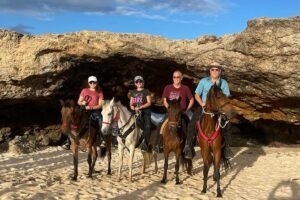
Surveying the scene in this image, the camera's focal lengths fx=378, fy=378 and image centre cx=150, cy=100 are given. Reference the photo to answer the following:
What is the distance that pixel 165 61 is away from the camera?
643 inches

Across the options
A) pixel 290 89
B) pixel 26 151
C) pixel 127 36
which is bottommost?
pixel 26 151

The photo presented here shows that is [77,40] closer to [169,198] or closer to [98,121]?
[98,121]

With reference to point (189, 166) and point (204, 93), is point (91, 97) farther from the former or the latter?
point (189, 166)

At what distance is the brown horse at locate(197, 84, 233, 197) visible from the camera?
852 cm

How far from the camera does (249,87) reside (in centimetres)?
1597

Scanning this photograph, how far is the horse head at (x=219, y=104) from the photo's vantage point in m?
8.29

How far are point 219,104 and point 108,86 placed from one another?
11.6 m

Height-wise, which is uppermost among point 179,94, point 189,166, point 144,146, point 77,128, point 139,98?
point 179,94

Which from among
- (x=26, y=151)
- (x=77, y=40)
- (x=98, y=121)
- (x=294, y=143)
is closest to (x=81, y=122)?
(x=98, y=121)

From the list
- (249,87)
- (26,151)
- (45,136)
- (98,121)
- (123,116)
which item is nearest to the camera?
(123,116)

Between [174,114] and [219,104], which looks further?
[174,114]

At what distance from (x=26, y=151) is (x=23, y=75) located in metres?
Answer: 3.69

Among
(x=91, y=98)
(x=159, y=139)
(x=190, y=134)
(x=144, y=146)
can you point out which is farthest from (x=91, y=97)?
(x=190, y=134)

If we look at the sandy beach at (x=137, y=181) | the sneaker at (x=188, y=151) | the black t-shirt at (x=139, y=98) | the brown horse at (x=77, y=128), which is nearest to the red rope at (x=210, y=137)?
the sneaker at (x=188, y=151)
